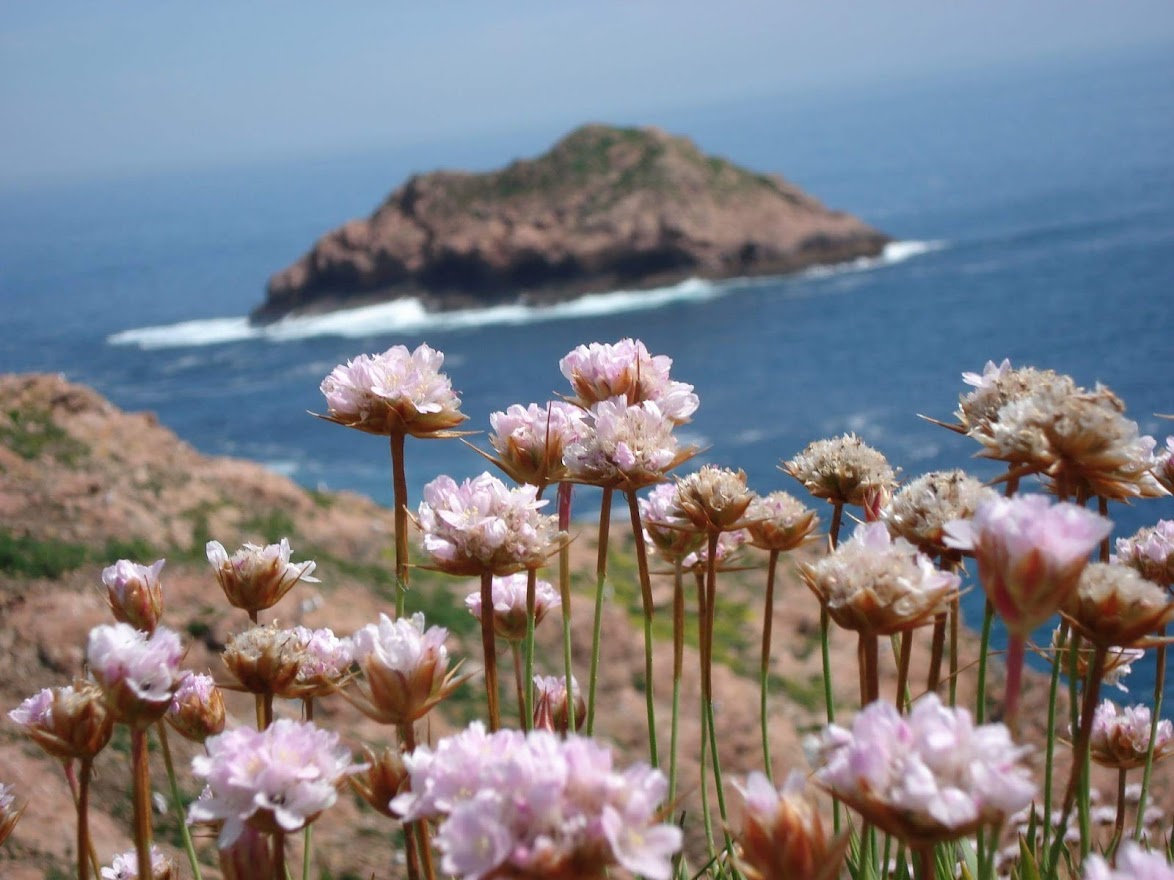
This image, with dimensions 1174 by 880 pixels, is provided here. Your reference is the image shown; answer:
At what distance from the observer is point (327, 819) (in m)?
7.25

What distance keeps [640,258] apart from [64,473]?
6543 cm

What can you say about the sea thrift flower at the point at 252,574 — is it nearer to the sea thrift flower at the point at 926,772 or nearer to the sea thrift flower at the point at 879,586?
the sea thrift flower at the point at 879,586

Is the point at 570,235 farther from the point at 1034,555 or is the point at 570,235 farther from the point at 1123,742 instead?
the point at 1034,555

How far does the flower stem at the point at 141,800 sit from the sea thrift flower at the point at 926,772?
3.64ft

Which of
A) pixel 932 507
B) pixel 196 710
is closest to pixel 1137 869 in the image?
pixel 932 507

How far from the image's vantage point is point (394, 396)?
8.41 feet

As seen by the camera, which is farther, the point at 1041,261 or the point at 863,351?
the point at 1041,261

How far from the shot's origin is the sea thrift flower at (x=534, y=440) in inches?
107

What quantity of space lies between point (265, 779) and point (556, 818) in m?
0.52

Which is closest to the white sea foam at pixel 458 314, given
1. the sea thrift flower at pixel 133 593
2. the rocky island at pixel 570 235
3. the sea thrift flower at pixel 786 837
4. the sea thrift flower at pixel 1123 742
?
the rocky island at pixel 570 235

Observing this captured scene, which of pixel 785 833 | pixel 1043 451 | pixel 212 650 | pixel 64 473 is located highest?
pixel 1043 451

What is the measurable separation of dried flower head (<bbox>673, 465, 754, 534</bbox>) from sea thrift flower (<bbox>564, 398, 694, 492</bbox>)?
0.22ft

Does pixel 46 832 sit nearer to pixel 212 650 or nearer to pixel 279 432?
pixel 212 650

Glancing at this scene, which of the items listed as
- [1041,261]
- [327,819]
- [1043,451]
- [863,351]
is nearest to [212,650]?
[327,819]
